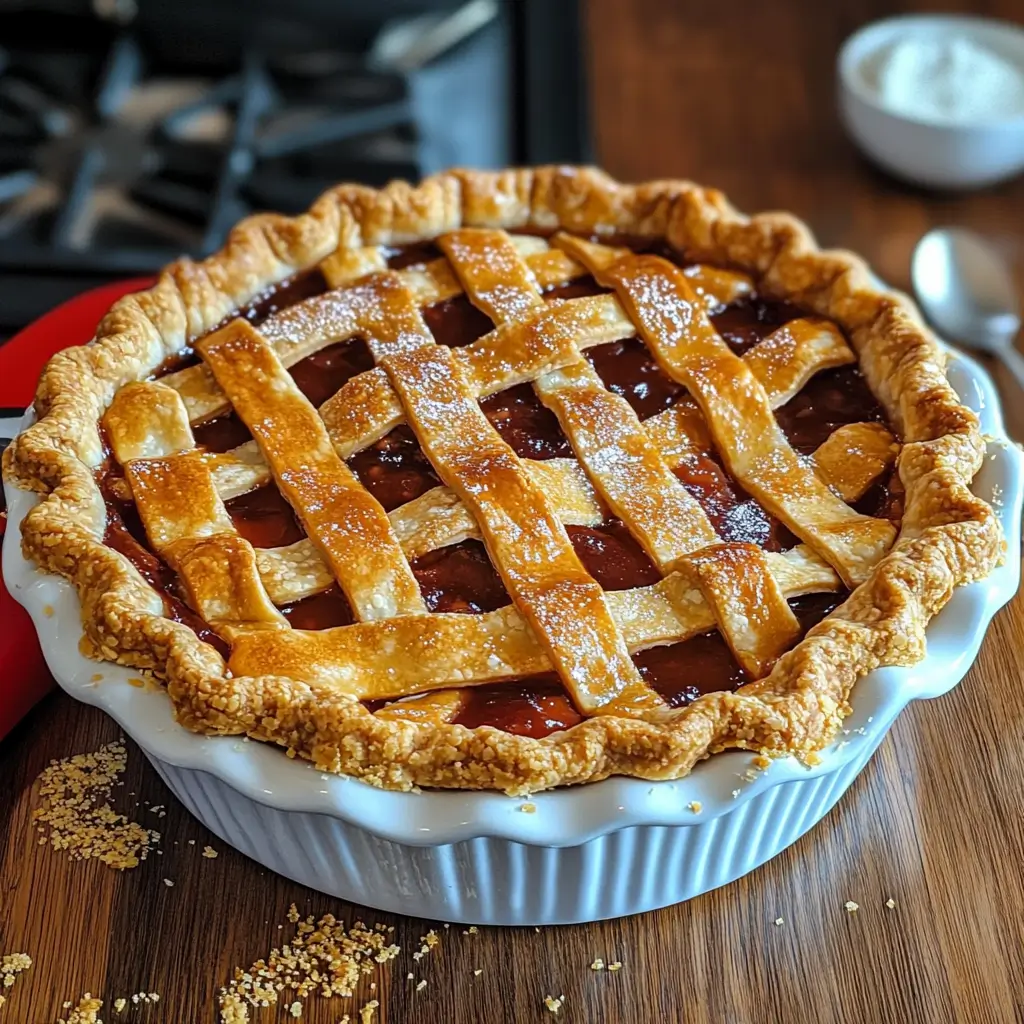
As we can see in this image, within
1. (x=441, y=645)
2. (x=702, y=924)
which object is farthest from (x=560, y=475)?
(x=702, y=924)

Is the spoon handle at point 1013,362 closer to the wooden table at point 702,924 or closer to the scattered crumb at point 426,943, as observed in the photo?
the wooden table at point 702,924

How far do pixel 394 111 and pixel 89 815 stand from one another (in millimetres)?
1448

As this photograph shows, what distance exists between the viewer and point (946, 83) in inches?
88.1

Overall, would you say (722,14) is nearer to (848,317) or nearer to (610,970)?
(848,317)

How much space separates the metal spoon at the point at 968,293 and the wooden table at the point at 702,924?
1.92 ft

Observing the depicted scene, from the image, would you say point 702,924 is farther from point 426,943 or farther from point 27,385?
point 27,385

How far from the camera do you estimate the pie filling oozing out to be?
124 cm

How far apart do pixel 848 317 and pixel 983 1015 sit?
81 cm

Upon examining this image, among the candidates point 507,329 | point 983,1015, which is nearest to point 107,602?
point 507,329

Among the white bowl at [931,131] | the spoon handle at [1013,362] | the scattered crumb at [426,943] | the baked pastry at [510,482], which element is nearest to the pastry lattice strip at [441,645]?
the baked pastry at [510,482]

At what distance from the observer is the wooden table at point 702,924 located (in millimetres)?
1227

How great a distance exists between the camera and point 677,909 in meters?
1.31

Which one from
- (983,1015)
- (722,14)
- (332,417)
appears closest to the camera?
(983,1015)

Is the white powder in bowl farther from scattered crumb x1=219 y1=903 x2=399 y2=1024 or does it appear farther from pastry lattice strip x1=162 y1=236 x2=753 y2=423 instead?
scattered crumb x1=219 y1=903 x2=399 y2=1024
